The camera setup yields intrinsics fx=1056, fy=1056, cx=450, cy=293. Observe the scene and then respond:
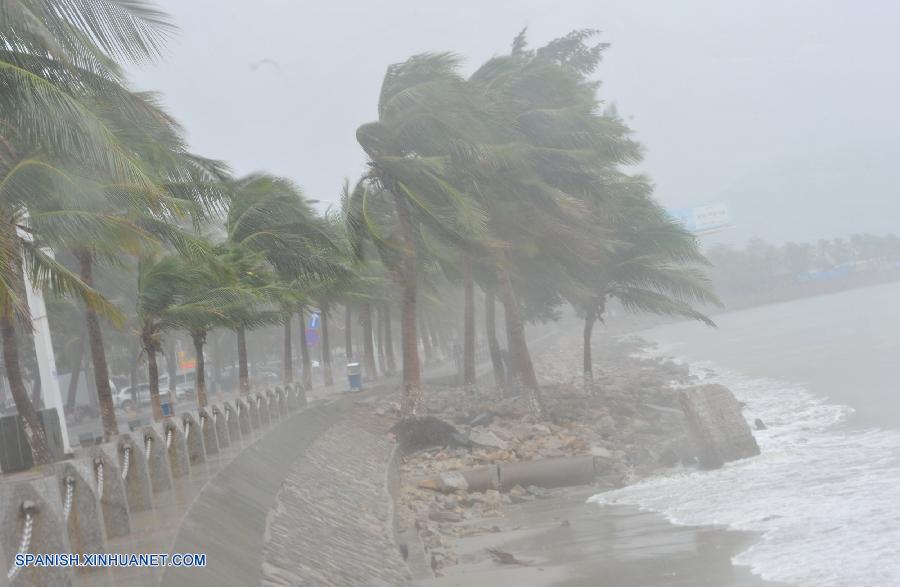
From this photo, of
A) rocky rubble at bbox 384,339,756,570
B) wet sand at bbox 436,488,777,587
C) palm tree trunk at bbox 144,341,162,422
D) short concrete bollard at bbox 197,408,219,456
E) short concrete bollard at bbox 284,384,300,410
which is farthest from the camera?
short concrete bollard at bbox 284,384,300,410

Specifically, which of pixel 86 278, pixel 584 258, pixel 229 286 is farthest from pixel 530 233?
pixel 86 278

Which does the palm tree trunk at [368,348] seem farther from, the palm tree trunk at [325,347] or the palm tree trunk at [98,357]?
the palm tree trunk at [98,357]

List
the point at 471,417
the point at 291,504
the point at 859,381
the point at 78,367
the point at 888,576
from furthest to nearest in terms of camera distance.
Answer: the point at 78,367, the point at 859,381, the point at 471,417, the point at 291,504, the point at 888,576

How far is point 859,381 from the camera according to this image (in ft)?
111

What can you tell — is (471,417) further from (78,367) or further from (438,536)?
(78,367)

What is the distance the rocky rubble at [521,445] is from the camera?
50.3 feet

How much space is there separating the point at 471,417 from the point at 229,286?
777 cm

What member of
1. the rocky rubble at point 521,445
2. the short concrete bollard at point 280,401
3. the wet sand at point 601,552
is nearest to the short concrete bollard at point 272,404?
the short concrete bollard at point 280,401

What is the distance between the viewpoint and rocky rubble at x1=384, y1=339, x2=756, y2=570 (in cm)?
1533

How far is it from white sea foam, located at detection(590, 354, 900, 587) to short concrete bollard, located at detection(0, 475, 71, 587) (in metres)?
7.00

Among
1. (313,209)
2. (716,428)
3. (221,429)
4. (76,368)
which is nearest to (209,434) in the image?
(221,429)

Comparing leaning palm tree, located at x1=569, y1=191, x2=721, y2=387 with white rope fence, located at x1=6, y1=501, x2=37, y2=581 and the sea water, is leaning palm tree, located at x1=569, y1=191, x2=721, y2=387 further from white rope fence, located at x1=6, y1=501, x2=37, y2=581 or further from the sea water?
white rope fence, located at x1=6, y1=501, x2=37, y2=581

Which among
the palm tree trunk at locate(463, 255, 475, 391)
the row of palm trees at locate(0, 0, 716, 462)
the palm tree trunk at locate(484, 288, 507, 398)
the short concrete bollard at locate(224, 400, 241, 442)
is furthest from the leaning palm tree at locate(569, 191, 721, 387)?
the short concrete bollard at locate(224, 400, 241, 442)

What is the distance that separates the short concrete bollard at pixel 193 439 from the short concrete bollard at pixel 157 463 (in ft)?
7.98
